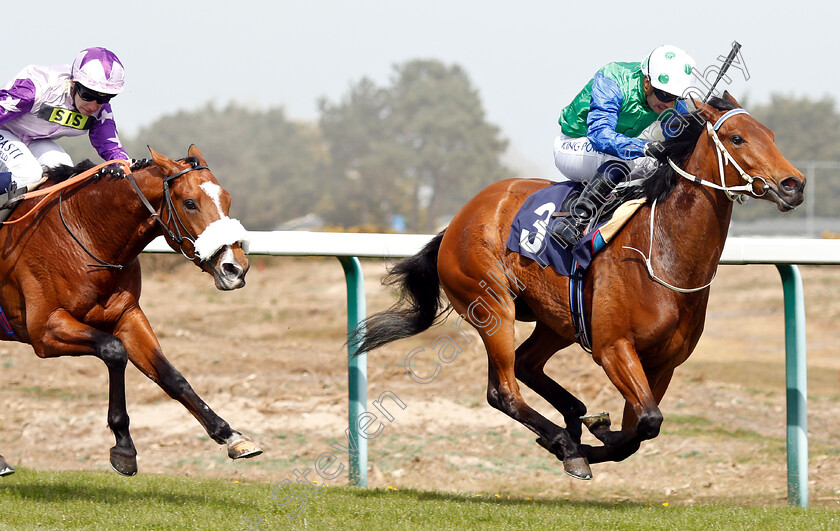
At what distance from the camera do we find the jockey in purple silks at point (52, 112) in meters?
4.53

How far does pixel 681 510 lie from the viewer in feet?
→ 14.5

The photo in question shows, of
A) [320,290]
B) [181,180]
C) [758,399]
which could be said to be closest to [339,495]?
[181,180]

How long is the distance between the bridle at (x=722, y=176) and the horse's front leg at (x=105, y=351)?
98.0 inches

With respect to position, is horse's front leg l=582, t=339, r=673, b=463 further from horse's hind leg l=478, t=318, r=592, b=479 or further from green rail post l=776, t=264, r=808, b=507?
green rail post l=776, t=264, r=808, b=507

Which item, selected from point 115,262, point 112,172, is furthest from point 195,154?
point 115,262

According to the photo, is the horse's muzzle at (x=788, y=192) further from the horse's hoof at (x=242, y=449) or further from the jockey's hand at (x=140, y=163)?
the jockey's hand at (x=140, y=163)

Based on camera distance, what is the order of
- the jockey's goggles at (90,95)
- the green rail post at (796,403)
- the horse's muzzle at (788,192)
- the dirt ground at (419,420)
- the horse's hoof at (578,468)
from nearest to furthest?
the horse's muzzle at (788,192), the horse's hoof at (578,468), the jockey's goggles at (90,95), the green rail post at (796,403), the dirt ground at (419,420)

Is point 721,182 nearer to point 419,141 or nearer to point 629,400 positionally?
point 629,400

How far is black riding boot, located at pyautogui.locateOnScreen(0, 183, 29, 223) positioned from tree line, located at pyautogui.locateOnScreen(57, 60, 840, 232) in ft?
164

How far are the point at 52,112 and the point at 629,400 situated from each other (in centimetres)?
292

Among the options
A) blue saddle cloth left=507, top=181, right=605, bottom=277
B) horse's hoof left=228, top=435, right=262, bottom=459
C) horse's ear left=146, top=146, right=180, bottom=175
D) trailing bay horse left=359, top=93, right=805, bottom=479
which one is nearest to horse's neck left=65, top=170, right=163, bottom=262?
horse's ear left=146, top=146, right=180, bottom=175

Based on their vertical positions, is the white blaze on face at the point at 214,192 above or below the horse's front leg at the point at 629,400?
above

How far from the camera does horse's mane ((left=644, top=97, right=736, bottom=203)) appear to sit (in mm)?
4402

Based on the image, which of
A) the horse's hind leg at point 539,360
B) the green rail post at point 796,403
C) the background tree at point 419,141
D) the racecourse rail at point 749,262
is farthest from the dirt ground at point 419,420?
the background tree at point 419,141
